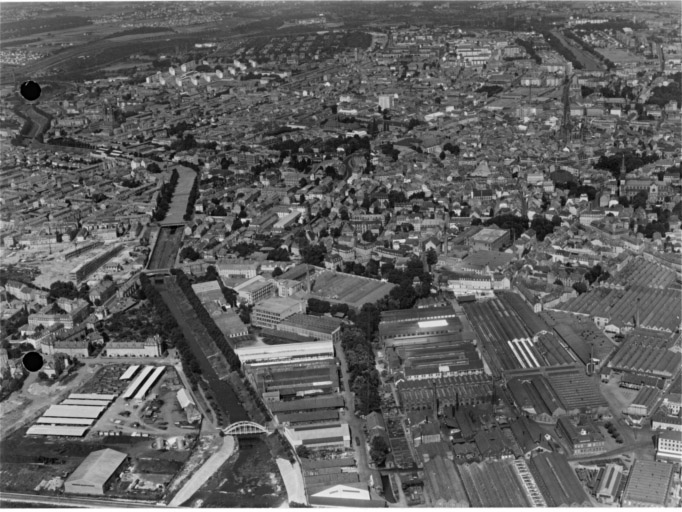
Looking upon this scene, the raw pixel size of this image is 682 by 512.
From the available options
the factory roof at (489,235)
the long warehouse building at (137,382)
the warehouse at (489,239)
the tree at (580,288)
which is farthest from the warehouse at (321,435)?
the factory roof at (489,235)

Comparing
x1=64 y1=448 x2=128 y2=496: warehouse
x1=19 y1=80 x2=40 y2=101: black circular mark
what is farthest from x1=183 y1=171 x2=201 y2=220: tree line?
x1=19 y1=80 x2=40 y2=101: black circular mark

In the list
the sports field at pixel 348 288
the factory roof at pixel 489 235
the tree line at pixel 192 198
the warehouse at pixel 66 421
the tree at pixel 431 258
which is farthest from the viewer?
the tree line at pixel 192 198

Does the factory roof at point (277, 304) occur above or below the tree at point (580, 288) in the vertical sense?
above

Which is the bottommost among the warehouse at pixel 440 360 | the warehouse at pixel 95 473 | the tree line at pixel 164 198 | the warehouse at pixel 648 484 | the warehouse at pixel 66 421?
the tree line at pixel 164 198

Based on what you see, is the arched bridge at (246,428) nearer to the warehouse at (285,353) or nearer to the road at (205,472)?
the road at (205,472)

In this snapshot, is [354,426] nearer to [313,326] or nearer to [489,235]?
[313,326]

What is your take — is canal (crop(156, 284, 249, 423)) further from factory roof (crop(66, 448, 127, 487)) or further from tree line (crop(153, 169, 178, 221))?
tree line (crop(153, 169, 178, 221))
